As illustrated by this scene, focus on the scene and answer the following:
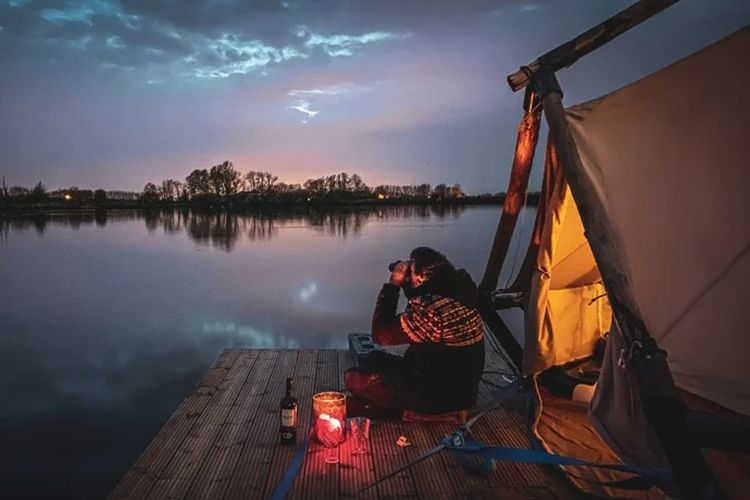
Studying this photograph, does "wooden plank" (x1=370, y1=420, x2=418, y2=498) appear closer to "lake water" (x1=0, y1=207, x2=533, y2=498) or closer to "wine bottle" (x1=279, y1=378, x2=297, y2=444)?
"wine bottle" (x1=279, y1=378, x2=297, y2=444)

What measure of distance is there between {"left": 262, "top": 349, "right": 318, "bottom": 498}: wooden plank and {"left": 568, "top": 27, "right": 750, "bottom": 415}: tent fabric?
234 centimetres

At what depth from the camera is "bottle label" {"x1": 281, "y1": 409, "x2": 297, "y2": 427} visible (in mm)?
3801

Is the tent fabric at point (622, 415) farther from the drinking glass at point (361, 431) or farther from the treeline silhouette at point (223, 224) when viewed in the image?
the treeline silhouette at point (223, 224)

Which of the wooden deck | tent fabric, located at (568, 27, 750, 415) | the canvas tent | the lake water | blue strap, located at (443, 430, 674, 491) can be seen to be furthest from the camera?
the lake water

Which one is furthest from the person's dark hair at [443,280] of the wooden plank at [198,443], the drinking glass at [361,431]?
the wooden plank at [198,443]

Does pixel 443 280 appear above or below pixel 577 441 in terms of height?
above

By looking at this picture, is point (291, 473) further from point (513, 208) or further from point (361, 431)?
point (513, 208)

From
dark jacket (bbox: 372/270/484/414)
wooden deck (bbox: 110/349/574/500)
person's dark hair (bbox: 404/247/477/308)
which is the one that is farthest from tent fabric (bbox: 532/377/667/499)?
person's dark hair (bbox: 404/247/477/308)

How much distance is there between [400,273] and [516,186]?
1.33m

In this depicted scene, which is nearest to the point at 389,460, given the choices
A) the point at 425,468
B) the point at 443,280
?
the point at 425,468

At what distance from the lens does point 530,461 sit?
2.89 m

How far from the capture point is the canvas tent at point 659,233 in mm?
2789

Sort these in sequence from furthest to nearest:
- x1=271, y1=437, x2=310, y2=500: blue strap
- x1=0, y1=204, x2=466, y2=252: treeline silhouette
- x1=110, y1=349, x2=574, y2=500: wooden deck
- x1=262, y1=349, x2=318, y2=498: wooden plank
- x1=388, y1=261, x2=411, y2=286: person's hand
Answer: x1=0, y1=204, x2=466, y2=252: treeline silhouette → x1=388, y1=261, x2=411, y2=286: person's hand → x1=262, y1=349, x2=318, y2=498: wooden plank → x1=110, y1=349, x2=574, y2=500: wooden deck → x1=271, y1=437, x2=310, y2=500: blue strap

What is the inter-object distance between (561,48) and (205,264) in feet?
61.4
